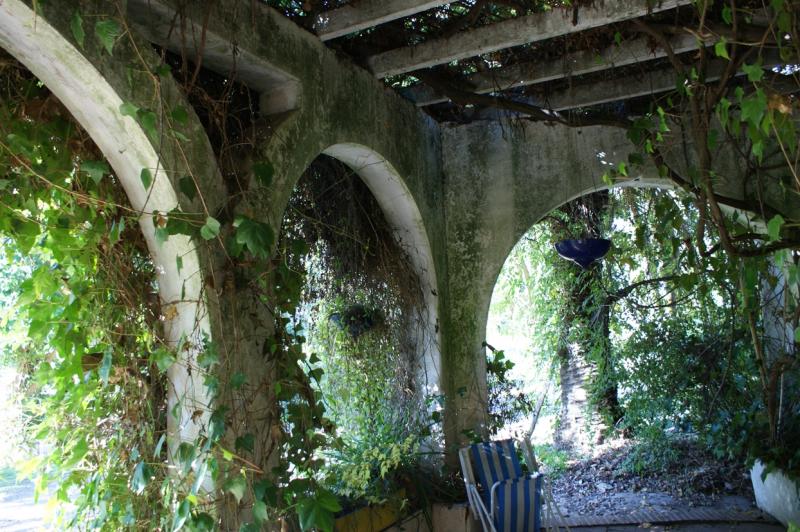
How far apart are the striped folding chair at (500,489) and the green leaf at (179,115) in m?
2.56

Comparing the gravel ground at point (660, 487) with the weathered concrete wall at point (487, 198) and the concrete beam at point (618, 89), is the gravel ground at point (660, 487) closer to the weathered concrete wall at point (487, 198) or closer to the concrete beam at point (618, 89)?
the weathered concrete wall at point (487, 198)

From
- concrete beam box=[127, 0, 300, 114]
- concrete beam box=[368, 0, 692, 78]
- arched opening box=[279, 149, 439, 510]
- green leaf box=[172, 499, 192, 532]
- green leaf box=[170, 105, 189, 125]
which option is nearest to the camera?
green leaf box=[172, 499, 192, 532]

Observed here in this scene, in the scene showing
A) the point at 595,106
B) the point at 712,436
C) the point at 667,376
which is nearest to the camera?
the point at 595,106

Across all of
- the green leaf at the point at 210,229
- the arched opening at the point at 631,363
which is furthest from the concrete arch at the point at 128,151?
the arched opening at the point at 631,363

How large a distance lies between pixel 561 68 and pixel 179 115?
8.12 ft

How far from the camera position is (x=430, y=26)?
3842mm

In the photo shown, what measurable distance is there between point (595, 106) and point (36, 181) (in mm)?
3661

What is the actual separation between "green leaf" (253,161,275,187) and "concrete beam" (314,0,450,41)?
1.01 m

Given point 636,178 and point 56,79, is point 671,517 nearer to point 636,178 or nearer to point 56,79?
point 636,178

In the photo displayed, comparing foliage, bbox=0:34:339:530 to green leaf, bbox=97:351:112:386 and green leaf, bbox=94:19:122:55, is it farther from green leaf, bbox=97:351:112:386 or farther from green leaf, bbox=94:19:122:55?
green leaf, bbox=94:19:122:55

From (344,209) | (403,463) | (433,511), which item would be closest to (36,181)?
(344,209)

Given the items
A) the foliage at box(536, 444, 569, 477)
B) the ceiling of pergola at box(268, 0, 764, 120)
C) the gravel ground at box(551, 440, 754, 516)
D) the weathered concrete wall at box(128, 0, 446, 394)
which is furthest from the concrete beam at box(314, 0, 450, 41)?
the foliage at box(536, 444, 569, 477)

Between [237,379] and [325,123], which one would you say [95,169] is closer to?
[237,379]

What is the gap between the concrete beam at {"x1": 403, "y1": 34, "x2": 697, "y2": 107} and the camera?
12.6 ft
